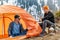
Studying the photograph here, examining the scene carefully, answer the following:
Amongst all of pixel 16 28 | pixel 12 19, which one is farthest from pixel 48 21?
pixel 12 19

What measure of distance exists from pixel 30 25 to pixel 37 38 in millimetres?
545

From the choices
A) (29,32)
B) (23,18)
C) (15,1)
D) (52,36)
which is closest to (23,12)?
(23,18)

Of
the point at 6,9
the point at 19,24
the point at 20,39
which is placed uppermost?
the point at 6,9

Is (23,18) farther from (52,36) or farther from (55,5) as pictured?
(55,5)

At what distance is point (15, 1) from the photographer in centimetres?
896

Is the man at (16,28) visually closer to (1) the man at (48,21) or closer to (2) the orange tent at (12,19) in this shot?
(2) the orange tent at (12,19)

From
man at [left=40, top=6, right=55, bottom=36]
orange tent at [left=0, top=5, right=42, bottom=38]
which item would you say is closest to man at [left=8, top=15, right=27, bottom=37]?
orange tent at [left=0, top=5, right=42, bottom=38]

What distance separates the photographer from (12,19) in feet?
22.5

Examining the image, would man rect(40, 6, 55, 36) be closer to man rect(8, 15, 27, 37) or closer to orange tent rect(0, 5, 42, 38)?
orange tent rect(0, 5, 42, 38)

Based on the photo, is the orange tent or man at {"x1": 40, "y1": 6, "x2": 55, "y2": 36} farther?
man at {"x1": 40, "y1": 6, "x2": 55, "y2": 36}

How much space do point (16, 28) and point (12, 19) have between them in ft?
1.01

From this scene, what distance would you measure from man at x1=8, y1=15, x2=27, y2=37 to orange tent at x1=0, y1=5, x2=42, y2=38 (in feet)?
0.40

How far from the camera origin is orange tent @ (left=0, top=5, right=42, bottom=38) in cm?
675

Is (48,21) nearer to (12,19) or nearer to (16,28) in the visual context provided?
(16,28)
